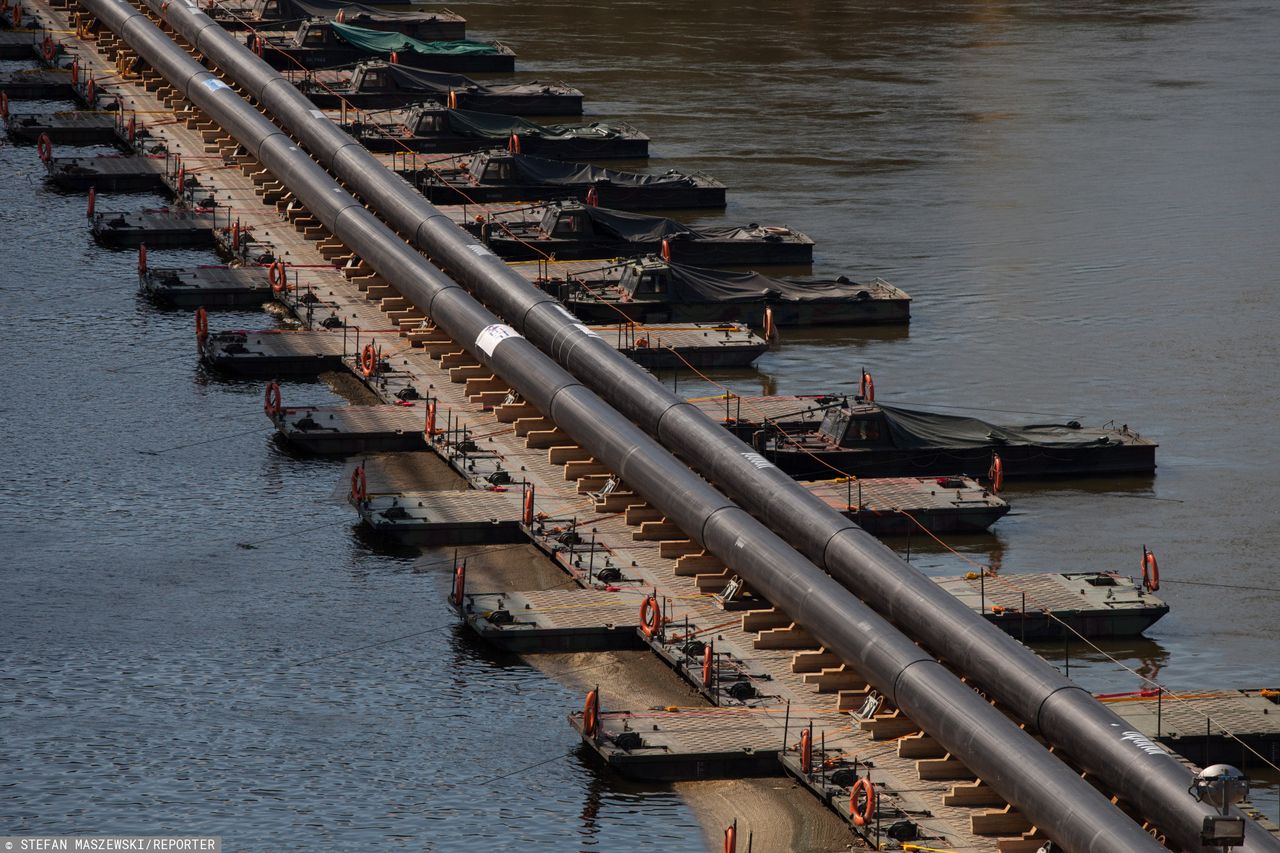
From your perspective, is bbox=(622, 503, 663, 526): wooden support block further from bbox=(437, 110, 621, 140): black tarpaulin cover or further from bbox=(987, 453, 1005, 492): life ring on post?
bbox=(437, 110, 621, 140): black tarpaulin cover

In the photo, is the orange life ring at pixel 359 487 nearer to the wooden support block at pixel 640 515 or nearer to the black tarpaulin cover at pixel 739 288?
the wooden support block at pixel 640 515

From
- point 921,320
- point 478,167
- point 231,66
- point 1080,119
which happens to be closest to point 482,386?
point 921,320

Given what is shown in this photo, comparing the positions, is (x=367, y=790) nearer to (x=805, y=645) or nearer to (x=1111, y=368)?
(x=805, y=645)

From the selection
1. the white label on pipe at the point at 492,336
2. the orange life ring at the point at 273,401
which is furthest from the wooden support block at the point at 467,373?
the orange life ring at the point at 273,401

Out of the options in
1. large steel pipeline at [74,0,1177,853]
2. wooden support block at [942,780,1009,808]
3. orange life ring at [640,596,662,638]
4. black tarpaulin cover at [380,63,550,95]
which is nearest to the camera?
large steel pipeline at [74,0,1177,853]

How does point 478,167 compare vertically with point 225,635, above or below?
above

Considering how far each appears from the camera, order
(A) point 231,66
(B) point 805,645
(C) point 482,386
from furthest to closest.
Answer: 1. (A) point 231,66
2. (C) point 482,386
3. (B) point 805,645

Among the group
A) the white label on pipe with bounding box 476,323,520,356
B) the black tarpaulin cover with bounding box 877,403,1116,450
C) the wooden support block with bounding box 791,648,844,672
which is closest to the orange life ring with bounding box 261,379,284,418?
the white label on pipe with bounding box 476,323,520,356
